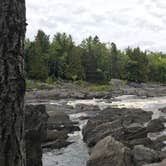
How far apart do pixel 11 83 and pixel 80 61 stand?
339ft

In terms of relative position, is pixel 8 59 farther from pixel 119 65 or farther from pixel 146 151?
pixel 119 65

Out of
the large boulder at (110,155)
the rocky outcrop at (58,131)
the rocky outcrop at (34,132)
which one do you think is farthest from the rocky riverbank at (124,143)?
the rocky outcrop at (34,132)

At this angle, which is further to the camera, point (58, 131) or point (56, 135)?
point (58, 131)

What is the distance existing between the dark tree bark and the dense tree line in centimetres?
9301

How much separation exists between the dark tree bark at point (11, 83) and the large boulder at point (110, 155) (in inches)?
503

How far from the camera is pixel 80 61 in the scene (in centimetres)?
10888

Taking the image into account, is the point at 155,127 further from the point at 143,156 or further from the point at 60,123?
the point at 143,156

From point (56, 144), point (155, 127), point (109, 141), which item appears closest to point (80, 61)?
point (155, 127)

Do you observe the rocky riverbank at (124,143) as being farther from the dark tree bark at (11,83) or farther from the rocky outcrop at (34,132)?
the dark tree bark at (11,83)

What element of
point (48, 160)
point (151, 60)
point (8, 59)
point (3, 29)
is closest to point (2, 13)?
point (3, 29)

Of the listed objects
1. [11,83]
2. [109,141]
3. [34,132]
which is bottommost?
[109,141]

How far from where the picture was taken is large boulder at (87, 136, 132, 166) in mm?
18269

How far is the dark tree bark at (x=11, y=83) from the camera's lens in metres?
5.71

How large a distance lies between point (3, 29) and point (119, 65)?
121 metres
